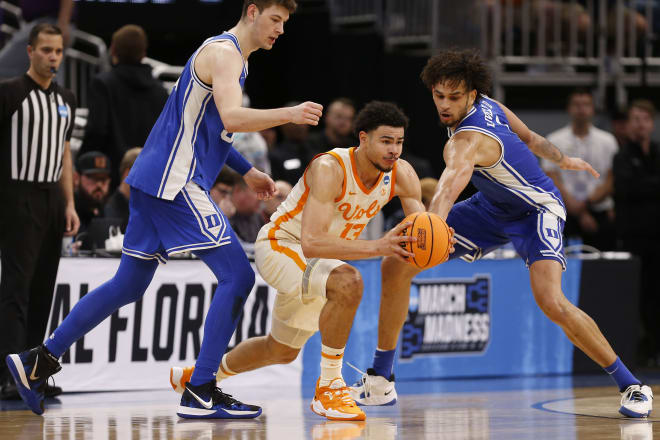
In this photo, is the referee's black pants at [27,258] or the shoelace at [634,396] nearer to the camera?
the shoelace at [634,396]

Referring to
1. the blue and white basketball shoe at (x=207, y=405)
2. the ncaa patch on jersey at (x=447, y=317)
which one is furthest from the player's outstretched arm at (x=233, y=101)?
the ncaa patch on jersey at (x=447, y=317)

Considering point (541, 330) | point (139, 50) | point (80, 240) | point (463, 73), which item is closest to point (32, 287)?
point (80, 240)

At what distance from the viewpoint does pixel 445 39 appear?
1260cm

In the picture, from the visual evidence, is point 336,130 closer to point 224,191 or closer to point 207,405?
point 224,191

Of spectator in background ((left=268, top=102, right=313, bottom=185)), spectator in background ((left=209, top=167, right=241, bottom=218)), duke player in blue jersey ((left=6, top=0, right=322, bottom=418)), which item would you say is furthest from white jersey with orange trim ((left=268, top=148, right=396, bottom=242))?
spectator in background ((left=268, top=102, right=313, bottom=185))

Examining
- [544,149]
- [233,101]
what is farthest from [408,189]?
[233,101]

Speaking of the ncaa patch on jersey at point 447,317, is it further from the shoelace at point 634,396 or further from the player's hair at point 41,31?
the player's hair at point 41,31

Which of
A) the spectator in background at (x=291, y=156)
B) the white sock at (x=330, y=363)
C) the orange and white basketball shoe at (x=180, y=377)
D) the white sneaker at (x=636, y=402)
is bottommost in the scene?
the white sneaker at (x=636, y=402)

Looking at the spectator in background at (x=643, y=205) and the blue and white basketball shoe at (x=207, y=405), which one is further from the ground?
the spectator in background at (x=643, y=205)

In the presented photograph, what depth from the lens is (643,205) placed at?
1028cm

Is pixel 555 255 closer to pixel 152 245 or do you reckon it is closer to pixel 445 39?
pixel 152 245

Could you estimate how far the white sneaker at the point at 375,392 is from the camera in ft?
20.5

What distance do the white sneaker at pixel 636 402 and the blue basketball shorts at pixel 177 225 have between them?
7.87ft

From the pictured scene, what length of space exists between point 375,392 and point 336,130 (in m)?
4.00
